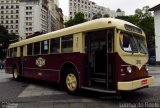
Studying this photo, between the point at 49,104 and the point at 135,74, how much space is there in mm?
3083

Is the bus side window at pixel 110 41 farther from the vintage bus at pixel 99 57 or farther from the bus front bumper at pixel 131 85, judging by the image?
the bus front bumper at pixel 131 85

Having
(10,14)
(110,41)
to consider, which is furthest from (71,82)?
(10,14)

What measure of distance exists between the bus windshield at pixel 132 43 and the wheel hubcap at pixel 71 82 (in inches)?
97.5

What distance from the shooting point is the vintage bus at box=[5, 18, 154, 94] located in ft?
28.7

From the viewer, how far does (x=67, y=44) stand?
1098 cm

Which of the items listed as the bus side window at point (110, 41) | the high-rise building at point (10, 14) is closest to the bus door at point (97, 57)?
the bus side window at point (110, 41)

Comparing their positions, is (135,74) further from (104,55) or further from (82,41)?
(82,41)

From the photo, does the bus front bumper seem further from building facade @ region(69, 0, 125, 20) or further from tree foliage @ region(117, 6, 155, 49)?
building facade @ region(69, 0, 125, 20)

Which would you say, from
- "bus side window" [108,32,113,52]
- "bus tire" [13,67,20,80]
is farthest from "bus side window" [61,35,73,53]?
"bus tire" [13,67,20,80]

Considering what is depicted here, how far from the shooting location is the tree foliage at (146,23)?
56500 millimetres

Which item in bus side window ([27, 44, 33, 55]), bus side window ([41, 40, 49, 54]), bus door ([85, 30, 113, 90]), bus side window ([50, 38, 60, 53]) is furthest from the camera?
bus side window ([27, 44, 33, 55])

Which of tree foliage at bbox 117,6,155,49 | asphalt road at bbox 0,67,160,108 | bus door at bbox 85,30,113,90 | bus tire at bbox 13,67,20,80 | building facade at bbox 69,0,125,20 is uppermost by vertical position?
building facade at bbox 69,0,125,20

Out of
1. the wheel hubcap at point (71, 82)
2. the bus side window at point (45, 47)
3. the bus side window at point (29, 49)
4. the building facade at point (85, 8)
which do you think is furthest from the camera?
the building facade at point (85, 8)

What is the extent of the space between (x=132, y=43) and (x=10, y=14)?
121 m
